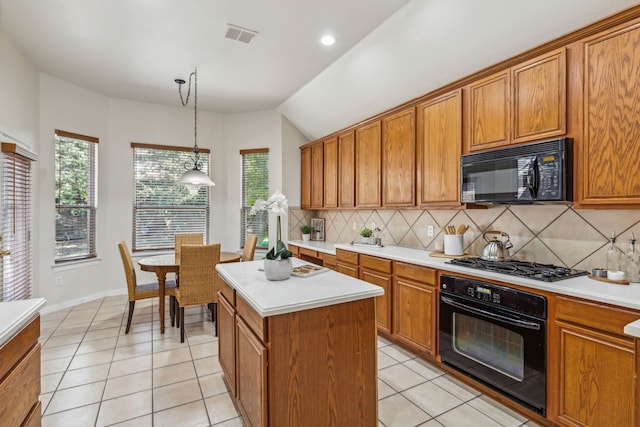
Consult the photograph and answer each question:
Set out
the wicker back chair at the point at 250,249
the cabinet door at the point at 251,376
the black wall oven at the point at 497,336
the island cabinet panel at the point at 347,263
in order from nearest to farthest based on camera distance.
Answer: the cabinet door at the point at 251,376, the black wall oven at the point at 497,336, the island cabinet panel at the point at 347,263, the wicker back chair at the point at 250,249

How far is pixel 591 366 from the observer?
1707 millimetres

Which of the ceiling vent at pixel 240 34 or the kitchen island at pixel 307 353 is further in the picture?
the ceiling vent at pixel 240 34

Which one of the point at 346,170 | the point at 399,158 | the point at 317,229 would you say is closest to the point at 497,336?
the point at 399,158

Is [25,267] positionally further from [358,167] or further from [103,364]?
[358,167]

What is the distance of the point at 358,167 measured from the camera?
4145 mm

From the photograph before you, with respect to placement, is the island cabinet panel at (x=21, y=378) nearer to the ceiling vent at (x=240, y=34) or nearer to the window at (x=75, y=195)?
the ceiling vent at (x=240, y=34)

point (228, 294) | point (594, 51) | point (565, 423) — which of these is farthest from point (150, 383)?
point (594, 51)

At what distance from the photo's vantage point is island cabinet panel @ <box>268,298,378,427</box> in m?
1.50

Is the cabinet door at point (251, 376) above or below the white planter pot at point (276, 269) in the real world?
below

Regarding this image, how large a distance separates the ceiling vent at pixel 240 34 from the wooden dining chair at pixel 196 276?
2.09 m

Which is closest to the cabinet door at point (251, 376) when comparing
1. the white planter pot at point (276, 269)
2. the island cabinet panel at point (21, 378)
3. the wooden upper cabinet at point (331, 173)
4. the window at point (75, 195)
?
the white planter pot at point (276, 269)

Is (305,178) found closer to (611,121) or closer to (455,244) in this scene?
(455,244)

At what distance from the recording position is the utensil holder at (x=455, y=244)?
115 inches

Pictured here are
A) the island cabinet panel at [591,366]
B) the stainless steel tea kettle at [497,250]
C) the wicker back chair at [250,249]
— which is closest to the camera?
the island cabinet panel at [591,366]
